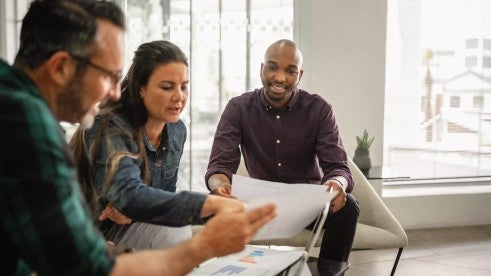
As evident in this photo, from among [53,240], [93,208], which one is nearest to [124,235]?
[93,208]

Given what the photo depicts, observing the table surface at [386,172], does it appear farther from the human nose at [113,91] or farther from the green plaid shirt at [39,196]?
the green plaid shirt at [39,196]

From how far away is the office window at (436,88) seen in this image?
416cm

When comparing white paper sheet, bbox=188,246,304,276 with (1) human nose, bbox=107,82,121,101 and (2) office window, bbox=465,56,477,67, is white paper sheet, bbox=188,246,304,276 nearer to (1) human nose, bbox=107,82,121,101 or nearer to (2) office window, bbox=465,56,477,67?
(1) human nose, bbox=107,82,121,101

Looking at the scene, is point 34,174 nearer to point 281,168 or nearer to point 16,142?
point 16,142

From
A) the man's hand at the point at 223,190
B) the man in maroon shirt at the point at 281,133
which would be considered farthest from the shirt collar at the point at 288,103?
the man's hand at the point at 223,190

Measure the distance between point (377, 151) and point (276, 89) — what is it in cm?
156

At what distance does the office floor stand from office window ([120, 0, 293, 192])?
45.2 inches

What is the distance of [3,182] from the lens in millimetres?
866

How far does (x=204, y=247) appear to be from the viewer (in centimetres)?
109

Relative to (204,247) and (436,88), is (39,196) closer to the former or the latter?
(204,247)

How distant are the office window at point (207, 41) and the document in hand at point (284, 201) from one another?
6.49 ft

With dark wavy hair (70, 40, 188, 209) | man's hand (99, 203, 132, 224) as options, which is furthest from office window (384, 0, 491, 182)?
man's hand (99, 203, 132, 224)

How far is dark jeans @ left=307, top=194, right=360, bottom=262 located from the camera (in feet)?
7.97

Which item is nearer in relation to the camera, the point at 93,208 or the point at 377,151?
the point at 93,208
